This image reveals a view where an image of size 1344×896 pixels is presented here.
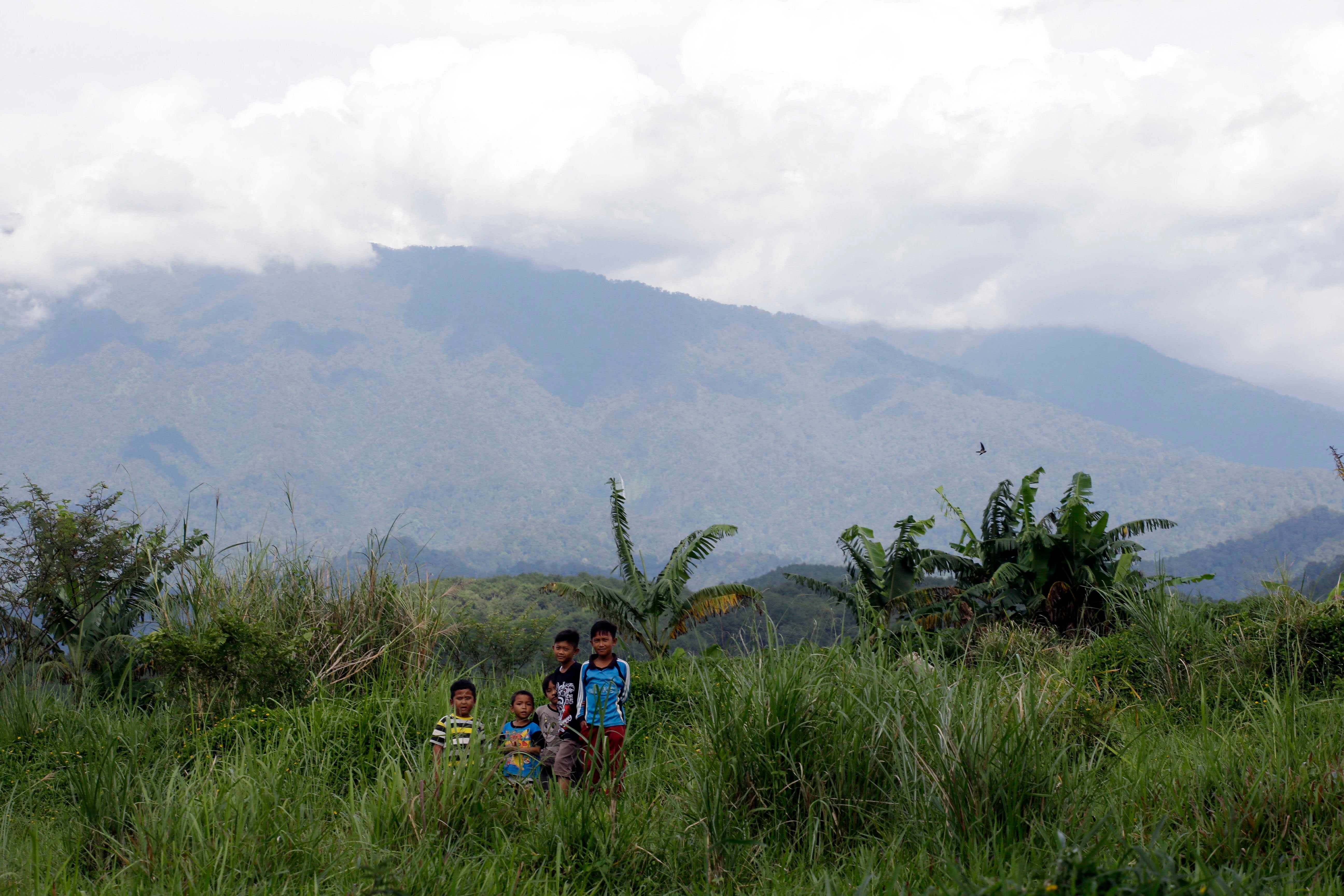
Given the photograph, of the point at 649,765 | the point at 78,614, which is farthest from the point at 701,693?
the point at 78,614

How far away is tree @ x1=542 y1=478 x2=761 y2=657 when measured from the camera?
17688mm

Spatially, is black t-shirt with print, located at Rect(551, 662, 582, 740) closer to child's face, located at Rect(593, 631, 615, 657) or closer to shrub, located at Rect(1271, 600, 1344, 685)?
child's face, located at Rect(593, 631, 615, 657)

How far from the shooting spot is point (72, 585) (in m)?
13.5

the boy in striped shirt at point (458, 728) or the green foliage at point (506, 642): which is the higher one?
the boy in striped shirt at point (458, 728)

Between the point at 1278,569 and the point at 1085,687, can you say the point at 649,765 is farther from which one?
the point at 1278,569

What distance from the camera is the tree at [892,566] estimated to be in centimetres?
1761

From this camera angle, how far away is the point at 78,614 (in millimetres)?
13836

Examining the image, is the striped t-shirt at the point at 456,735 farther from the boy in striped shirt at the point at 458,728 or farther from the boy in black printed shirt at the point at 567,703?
the boy in black printed shirt at the point at 567,703

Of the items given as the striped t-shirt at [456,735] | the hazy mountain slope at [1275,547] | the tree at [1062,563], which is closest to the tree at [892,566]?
the tree at [1062,563]

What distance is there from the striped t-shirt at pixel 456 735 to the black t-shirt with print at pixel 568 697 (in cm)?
66

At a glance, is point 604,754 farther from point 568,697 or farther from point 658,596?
point 658,596

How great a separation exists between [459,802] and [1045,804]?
3.06 m

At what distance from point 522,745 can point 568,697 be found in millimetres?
474

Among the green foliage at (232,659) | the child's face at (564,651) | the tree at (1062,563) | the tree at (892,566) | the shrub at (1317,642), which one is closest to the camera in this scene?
the child's face at (564,651)
